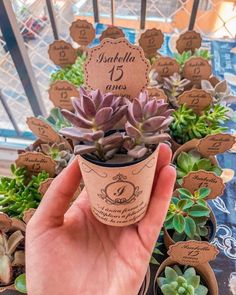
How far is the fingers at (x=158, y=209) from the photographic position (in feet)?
1.84

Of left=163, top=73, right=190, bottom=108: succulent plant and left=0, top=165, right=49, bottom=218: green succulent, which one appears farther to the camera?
left=163, top=73, right=190, bottom=108: succulent plant

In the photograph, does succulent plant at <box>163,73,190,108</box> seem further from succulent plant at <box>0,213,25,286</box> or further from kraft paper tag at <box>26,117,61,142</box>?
succulent plant at <box>0,213,25,286</box>

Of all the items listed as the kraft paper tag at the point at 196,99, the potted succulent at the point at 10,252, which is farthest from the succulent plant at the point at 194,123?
the potted succulent at the point at 10,252

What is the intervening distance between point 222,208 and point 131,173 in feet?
1.47

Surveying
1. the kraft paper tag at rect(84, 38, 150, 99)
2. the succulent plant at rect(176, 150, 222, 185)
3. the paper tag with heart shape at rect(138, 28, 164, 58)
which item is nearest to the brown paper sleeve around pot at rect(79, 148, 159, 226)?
the kraft paper tag at rect(84, 38, 150, 99)

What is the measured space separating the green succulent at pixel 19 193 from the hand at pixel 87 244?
0.61 feet

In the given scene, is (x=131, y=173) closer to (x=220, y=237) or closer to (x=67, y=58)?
(x=220, y=237)

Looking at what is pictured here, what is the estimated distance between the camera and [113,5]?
126 cm

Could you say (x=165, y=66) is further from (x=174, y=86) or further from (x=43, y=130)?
(x=43, y=130)

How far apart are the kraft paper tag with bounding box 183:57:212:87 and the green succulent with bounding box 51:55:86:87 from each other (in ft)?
1.04

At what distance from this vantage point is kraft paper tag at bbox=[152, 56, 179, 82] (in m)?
0.92

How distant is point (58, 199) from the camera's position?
1.83ft

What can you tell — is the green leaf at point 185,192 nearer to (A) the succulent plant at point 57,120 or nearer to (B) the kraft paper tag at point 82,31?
(A) the succulent plant at point 57,120

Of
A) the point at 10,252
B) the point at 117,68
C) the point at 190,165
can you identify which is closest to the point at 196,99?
the point at 190,165
